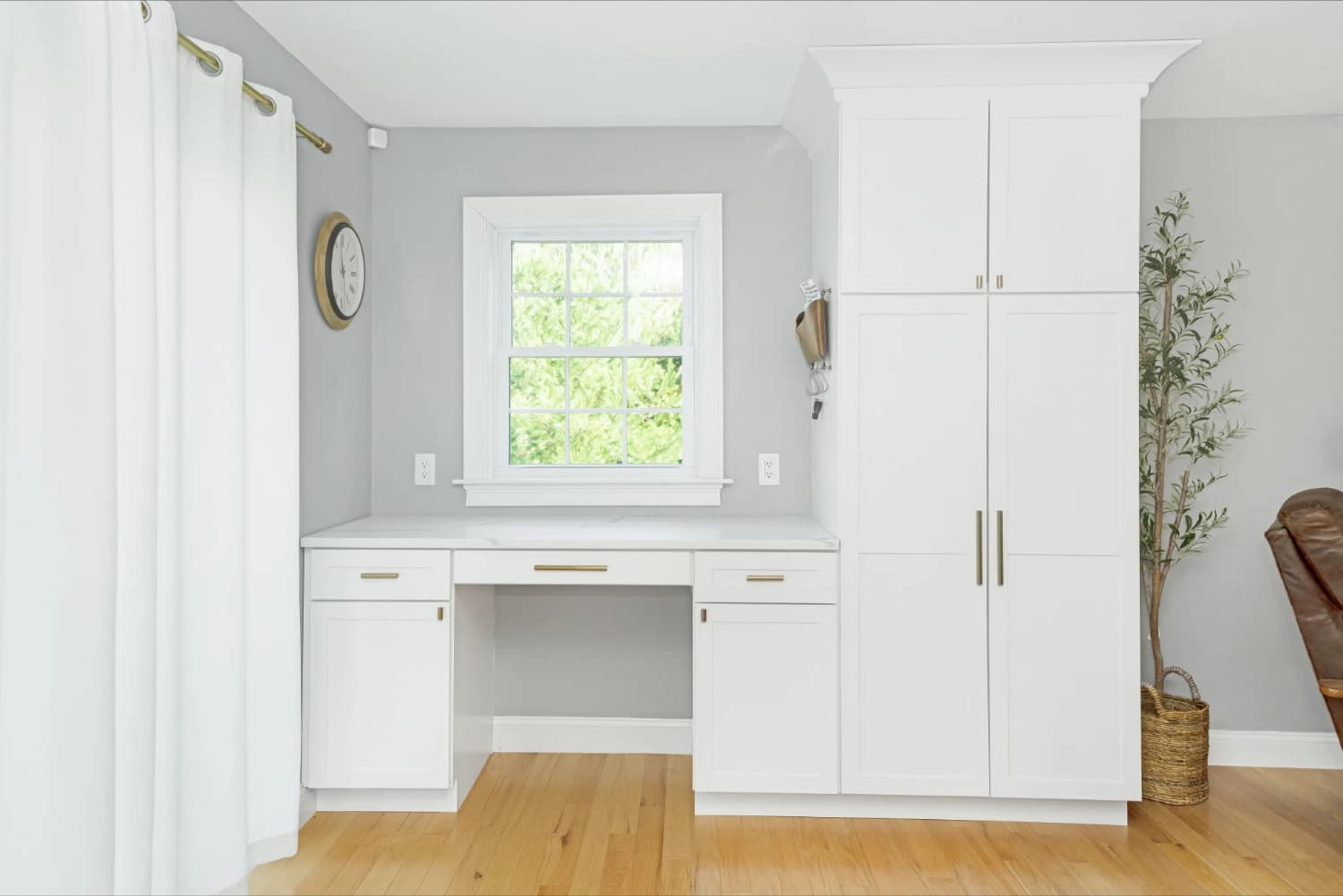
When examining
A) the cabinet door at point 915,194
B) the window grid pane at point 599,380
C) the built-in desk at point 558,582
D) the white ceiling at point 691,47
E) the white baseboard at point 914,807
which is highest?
the white ceiling at point 691,47

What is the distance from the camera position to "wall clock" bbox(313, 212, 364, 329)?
2760 millimetres

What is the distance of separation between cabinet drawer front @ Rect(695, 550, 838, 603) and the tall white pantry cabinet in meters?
0.13

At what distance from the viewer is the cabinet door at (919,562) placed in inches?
101

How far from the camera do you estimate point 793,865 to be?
232 centimetres

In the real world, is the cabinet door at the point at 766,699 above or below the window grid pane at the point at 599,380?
below

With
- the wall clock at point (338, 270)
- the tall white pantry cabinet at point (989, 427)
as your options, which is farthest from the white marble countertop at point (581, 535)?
the wall clock at point (338, 270)

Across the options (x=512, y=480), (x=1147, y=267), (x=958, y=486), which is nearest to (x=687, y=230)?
(x=512, y=480)

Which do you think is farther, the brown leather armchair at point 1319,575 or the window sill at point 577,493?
the window sill at point 577,493

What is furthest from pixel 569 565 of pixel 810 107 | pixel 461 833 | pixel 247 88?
pixel 810 107

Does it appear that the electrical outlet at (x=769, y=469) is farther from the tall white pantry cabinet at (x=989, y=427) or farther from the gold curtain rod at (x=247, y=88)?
the gold curtain rod at (x=247, y=88)

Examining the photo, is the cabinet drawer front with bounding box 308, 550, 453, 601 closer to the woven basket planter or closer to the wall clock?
the wall clock

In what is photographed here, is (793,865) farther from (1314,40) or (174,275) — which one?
(1314,40)

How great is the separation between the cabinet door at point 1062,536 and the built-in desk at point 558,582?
0.56 m

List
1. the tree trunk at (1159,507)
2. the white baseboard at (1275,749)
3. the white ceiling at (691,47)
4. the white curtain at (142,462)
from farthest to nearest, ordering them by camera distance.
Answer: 1. the white baseboard at (1275,749)
2. the tree trunk at (1159,507)
3. the white ceiling at (691,47)
4. the white curtain at (142,462)
